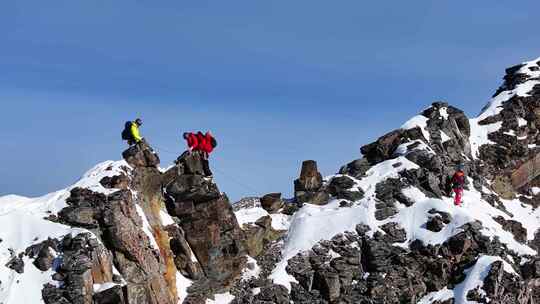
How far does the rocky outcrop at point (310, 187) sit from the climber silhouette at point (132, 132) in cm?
1425

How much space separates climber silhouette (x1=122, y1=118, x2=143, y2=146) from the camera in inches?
1860

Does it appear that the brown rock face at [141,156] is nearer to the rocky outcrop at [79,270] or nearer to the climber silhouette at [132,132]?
the climber silhouette at [132,132]

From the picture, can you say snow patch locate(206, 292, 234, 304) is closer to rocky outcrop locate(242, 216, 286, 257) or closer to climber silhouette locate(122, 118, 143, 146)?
rocky outcrop locate(242, 216, 286, 257)

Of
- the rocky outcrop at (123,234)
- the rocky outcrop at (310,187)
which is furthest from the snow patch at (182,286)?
the rocky outcrop at (310,187)

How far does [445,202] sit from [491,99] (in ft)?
80.3

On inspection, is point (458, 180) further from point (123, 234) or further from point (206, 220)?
point (123, 234)

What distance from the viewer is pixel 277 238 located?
50969mm

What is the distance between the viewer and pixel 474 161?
205ft

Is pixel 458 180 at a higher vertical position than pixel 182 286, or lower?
higher

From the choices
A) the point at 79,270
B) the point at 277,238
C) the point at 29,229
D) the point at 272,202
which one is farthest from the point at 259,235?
the point at 29,229

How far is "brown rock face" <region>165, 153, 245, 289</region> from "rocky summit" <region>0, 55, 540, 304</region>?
71mm

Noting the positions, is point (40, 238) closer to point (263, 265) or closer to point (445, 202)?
point (263, 265)

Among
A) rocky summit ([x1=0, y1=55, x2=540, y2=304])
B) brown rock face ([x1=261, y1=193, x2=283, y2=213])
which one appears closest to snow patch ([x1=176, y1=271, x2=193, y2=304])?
rocky summit ([x1=0, y1=55, x2=540, y2=304])

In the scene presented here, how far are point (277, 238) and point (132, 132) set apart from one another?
12564 millimetres
